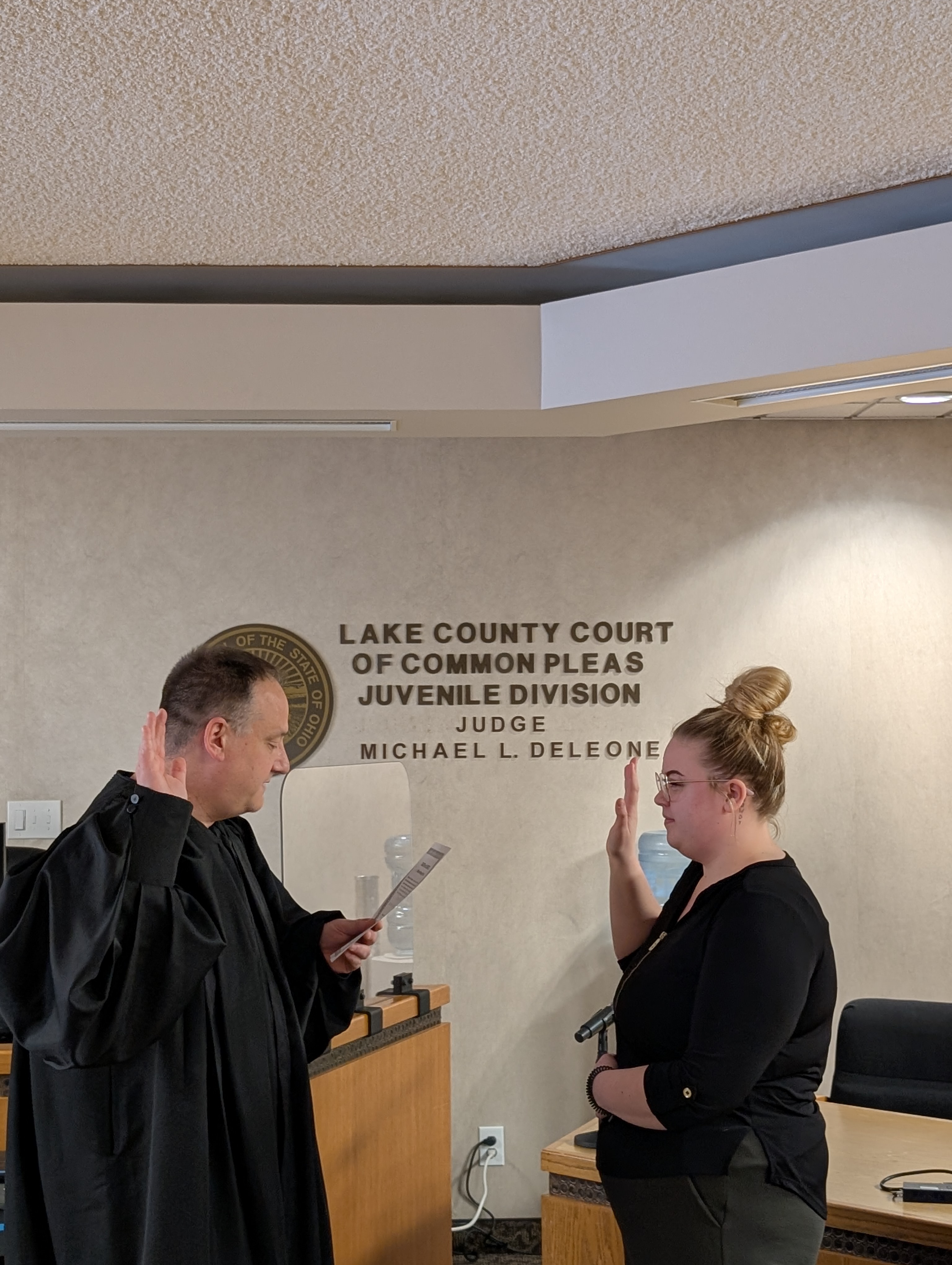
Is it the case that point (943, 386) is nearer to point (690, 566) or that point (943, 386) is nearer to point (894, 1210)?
point (690, 566)

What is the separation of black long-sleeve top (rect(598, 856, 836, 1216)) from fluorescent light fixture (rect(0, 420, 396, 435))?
85.5 inches

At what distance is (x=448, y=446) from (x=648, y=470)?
80 centimetres

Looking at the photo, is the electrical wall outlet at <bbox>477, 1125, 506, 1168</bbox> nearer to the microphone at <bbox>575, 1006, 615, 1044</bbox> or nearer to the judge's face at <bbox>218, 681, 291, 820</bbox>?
the microphone at <bbox>575, 1006, 615, 1044</bbox>

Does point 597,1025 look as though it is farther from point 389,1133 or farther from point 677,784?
point 389,1133

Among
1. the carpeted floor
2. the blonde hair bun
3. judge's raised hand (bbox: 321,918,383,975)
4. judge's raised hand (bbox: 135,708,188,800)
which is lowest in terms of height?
the carpeted floor

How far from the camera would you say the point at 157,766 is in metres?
1.95

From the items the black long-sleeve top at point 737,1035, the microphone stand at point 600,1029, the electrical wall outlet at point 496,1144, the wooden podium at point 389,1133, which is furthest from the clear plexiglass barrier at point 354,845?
the electrical wall outlet at point 496,1144

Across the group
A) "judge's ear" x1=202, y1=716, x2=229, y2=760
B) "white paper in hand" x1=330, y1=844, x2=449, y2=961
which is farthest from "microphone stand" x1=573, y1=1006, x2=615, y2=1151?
"judge's ear" x1=202, y1=716, x2=229, y2=760

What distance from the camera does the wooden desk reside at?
97.2 inches

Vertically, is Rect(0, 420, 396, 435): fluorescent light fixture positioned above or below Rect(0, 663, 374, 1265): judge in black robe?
above

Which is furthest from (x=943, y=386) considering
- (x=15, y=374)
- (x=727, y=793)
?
(x=15, y=374)

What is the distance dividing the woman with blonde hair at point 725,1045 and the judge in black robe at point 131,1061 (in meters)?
0.64

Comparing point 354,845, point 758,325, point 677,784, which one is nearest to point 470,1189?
point 354,845

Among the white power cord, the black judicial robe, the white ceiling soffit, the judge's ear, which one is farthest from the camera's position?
the white power cord
